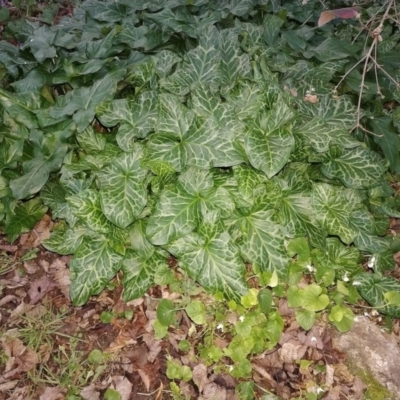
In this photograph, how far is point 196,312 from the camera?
7.72ft

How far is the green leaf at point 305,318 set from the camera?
89.4 inches

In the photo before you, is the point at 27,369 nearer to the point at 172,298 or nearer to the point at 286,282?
the point at 172,298

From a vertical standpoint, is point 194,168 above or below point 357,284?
above

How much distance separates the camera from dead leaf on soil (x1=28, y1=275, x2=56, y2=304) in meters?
2.58

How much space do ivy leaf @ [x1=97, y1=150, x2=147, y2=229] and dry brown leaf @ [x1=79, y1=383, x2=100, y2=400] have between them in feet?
2.66

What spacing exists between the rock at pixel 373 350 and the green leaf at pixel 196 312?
2.29 ft

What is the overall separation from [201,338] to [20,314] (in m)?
1.02

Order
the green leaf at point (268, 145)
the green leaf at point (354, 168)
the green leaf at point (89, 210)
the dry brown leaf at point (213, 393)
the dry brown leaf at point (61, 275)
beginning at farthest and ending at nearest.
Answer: the dry brown leaf at point (61, 275)
the green leaf at point (354, 168)
the green leaf at point (89, 210)
the green leaf at point (268, 145)
the dry brown leaf at point (213, 393)

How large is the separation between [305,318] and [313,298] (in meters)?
0.11

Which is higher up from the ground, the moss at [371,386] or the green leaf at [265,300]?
the green leaf at [265,300]

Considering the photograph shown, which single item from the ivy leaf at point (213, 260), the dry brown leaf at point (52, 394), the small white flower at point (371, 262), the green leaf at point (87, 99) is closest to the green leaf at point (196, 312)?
the ivy leaf at point (213, 260)

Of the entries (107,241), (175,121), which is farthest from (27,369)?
(175,121)

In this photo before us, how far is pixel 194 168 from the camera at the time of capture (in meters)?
2.32

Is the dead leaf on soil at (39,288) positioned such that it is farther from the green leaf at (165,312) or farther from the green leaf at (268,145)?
the green leaf at (268,145)
